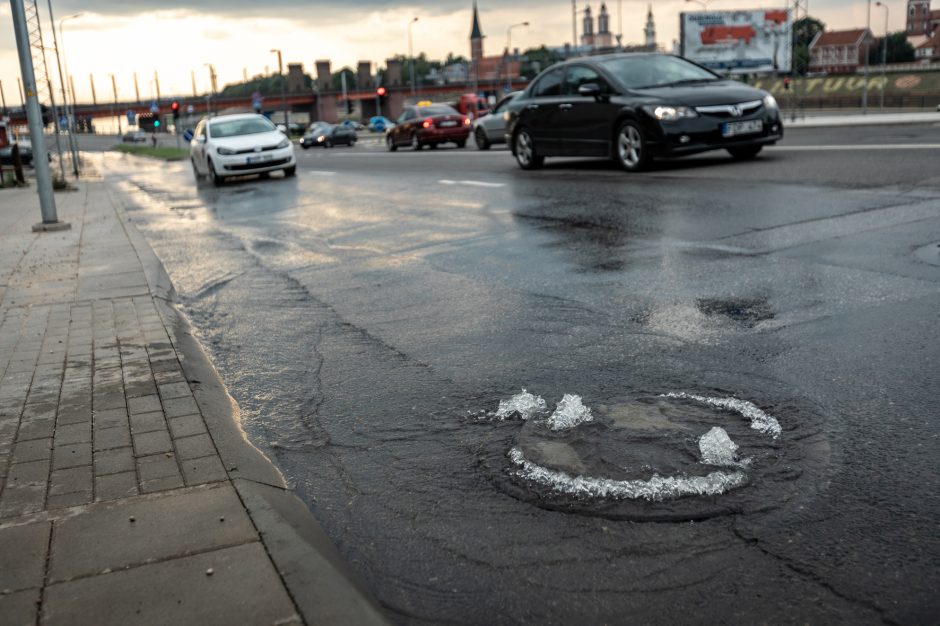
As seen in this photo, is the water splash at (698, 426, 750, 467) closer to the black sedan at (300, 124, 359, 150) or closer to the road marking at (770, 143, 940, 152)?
the road marking at (770, 143, 940, 152)

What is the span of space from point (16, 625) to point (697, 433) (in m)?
2.36

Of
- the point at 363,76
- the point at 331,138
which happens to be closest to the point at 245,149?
the point at 331,138

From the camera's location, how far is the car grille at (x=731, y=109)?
1345 centimetres

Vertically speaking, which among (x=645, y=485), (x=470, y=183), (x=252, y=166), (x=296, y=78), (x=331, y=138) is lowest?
(x=645, y=485)

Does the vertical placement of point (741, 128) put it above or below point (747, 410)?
above

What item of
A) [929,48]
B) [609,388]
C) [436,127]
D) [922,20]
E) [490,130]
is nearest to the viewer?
[609,388]

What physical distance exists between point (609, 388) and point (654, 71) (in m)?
11.5

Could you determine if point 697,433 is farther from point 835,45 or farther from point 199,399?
point 835,45

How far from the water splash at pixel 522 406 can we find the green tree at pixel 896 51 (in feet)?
488

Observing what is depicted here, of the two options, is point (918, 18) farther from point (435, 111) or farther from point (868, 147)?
point (868, 147)

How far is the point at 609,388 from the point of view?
13.8 feet

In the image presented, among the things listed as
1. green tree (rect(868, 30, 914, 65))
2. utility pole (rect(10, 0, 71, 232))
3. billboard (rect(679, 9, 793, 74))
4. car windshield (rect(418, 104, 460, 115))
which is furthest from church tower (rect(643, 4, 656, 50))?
utility pole (rect(10, 0, 71, 232))

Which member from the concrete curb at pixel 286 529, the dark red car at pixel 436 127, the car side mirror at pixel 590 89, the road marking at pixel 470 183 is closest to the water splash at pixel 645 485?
the concrete curb at pixel 286 529

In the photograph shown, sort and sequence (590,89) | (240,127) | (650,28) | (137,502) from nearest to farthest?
(137,502) → (590,89) → (240,127) → (650,28)
